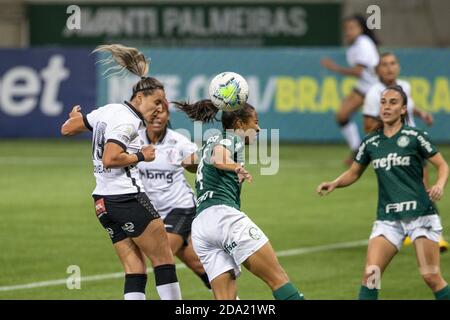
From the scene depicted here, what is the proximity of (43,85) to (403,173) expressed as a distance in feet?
62.8

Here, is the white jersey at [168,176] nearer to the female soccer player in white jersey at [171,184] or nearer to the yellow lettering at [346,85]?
the female soccer player in white jersey at [171,184]

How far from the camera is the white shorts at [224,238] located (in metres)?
9.37

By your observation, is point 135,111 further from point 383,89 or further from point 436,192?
point 383,89

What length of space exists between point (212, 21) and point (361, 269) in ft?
78.8

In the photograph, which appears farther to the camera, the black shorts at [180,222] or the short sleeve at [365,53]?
the short sleeve at [365,53]

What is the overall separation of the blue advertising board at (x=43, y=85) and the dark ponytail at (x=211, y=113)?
18869 mm

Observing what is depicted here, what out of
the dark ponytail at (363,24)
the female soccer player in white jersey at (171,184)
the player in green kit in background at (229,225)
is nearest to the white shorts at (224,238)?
the player in green kit in background at (229,225)

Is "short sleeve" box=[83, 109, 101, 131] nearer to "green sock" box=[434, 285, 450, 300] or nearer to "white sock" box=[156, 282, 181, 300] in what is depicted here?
"white sock" box=[156, 282, 181, 300]

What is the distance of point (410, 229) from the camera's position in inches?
426

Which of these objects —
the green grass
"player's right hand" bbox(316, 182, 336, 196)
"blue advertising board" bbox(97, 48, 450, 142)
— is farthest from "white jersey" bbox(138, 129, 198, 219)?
"blue advertising board" bbox(97, 48, 450, 142)

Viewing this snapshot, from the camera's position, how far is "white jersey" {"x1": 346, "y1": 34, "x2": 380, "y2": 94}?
23.2 metres
